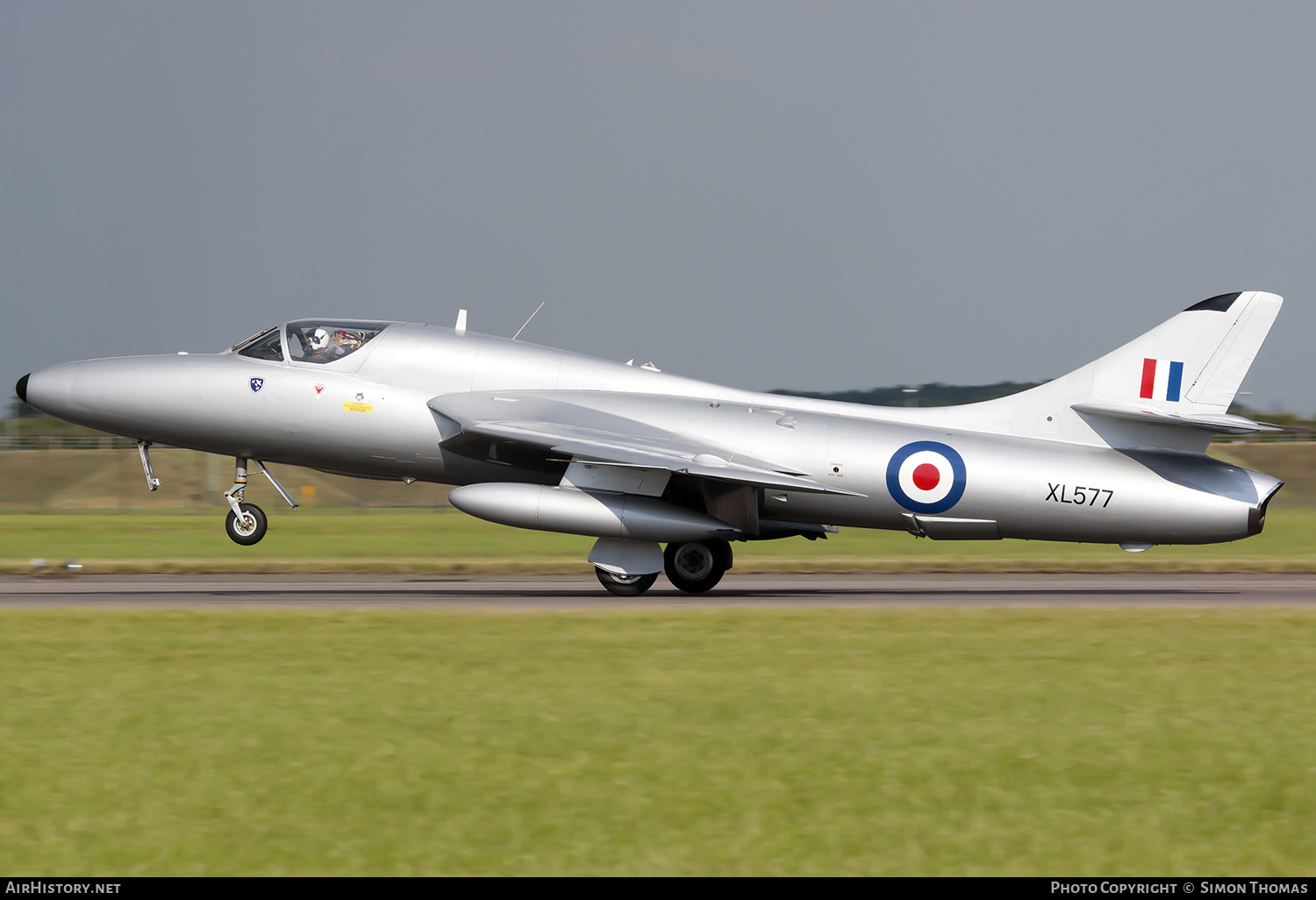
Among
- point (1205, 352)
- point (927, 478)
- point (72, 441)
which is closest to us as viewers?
point (1205, 352)

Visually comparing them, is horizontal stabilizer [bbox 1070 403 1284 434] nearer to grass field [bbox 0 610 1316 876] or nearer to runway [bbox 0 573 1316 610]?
runway [bbox 0 573 1316 610]

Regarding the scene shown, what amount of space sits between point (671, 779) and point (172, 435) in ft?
48.1

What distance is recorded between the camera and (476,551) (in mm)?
31984

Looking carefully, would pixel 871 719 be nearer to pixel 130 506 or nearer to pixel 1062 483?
pixel 1062 483

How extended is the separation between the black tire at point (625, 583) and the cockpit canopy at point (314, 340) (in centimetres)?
521

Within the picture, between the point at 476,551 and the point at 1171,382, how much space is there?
18757mm

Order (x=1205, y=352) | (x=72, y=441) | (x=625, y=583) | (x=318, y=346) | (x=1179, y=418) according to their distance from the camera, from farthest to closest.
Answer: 1. (x=72, y=441)
2. (x=318, y=346)
3. (x=625, y=583)
4. (x=1205, y=352)
5. (x=1179, y=418)

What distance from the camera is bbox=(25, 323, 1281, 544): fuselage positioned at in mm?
17938

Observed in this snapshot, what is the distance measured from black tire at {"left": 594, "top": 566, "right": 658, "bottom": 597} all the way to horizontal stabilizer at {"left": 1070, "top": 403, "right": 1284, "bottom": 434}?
6759mm

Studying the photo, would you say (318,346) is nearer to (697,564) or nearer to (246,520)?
(246,520)

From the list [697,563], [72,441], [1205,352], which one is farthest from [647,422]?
[72,441]

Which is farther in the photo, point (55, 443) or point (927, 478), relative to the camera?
point (55, 443)

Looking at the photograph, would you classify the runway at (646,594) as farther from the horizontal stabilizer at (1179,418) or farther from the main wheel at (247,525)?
the horizontal stabilizer at (1179,418)

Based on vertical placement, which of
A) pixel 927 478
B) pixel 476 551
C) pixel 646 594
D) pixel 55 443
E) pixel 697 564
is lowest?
pixel 476 551
